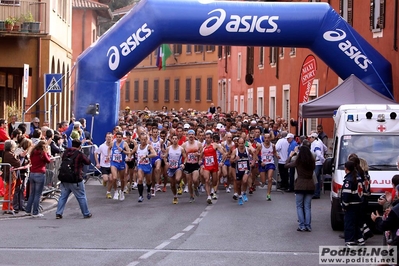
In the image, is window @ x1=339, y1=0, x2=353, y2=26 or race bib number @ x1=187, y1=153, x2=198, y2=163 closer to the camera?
race bib number @ x1=187, y1=153, x2=198, y2=163

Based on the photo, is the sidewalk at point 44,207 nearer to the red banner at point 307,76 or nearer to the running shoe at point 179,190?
the running shoe at point 179,190

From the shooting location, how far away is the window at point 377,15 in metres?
26.9

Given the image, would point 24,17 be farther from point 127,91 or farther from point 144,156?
point 127,91

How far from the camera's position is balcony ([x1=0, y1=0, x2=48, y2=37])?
31.5 metres

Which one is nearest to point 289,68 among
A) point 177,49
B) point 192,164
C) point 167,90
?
point 192,164

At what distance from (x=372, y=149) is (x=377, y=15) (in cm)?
1144

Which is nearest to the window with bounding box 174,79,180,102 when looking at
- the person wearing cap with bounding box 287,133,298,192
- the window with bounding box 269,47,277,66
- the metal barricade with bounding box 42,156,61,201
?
the window with bounding box 269,47,277,66

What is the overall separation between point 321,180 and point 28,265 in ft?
44.9

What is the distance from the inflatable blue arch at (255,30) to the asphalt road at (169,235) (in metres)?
5.36

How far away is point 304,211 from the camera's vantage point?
16.4 meters

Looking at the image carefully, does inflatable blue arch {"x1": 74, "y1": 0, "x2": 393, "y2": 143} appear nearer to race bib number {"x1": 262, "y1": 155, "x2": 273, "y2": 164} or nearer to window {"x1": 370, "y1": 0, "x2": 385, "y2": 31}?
window {"x1": 370, "y1": 0, "x2": 385, "y2": 31}

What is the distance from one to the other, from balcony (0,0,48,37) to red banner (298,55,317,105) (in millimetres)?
11647

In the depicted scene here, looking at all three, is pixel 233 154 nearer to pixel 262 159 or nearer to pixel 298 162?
pixel 262 159

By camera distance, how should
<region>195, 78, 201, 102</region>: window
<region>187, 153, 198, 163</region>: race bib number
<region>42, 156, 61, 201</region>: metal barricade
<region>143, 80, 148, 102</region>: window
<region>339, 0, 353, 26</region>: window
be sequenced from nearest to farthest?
<region>42, 156, 61, 201</region>: metal barricade, <region>187, 153, 198, 163</region>: race bib number, <region>339, 0, 353, 26</region>: window, <region>195, 78, 201, 102</region>: window, <region>143, 80, 148, 102</region>: window
